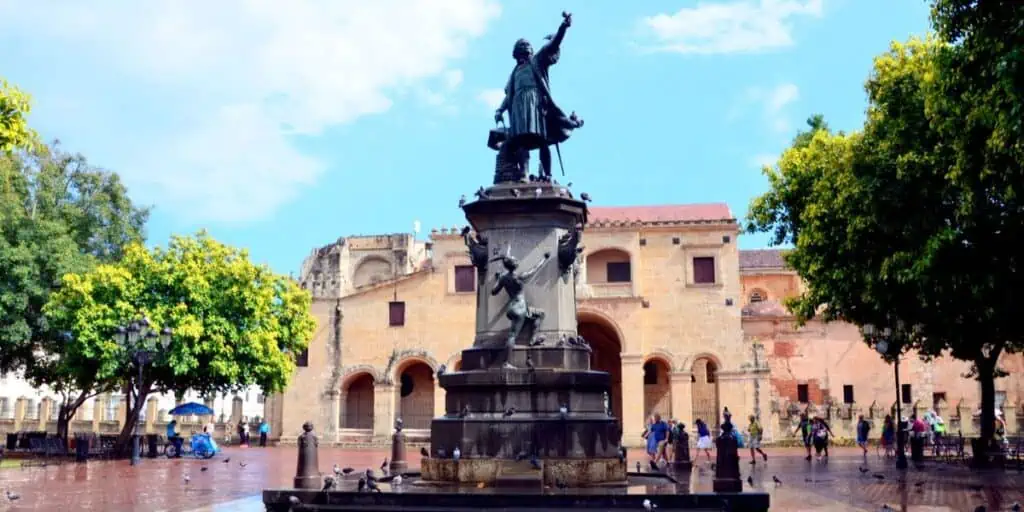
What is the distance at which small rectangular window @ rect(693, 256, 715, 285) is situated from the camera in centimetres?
4200

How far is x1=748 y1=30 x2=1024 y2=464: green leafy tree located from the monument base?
667cm

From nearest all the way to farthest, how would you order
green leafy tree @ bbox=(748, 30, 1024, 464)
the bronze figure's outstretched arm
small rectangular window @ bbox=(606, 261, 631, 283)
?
1. the bronze figure's outstretched arm
2. green leafy tree @ bbox=(748, 30, 1024, 464)
3. small rectangular window @ bbox=(606, 261, 631, 283)

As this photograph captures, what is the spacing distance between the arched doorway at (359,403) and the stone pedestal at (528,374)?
107 ft

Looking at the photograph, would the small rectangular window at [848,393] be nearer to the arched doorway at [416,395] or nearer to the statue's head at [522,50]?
the arched doorway at [416,395]

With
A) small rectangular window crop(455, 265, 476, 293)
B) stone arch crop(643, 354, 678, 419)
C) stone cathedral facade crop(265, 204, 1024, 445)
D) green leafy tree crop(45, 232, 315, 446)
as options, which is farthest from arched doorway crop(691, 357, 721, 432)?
green leafy tree crop(45, 232, 315, 446)

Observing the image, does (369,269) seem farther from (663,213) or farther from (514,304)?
(514,304)

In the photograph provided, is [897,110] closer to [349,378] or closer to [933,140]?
[933,140]

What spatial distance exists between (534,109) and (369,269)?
46076 mm

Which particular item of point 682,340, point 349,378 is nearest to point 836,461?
point 682,340

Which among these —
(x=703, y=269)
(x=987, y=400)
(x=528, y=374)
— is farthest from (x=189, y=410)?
(x=987, y=400)

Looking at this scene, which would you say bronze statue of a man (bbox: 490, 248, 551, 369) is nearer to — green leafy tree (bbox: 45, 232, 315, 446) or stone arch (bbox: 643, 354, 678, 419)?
green leafy tree (bbox: 45, 232, 315, 446)

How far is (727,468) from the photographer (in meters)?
11.0

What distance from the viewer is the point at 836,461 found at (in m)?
26.4

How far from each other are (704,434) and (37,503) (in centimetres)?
1567
